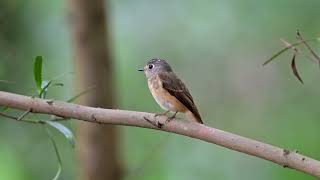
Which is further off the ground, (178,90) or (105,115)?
(178,90)

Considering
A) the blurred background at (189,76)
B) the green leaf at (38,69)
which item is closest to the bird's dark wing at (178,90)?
the green leaf at (38,69)

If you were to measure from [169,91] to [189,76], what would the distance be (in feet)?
9.46

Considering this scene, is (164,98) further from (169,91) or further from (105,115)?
(105,115)

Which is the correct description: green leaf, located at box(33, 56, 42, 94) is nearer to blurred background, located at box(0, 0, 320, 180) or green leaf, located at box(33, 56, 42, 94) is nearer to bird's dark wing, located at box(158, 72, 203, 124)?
bird's dark wing, located at box(158, 72, 203, 124)

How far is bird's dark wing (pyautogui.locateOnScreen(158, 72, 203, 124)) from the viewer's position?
2.54 metres

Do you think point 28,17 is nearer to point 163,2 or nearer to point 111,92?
point 111,92

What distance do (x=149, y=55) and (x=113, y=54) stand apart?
0.75 m

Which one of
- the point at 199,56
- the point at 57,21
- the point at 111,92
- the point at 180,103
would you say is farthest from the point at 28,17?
the point at 180,103

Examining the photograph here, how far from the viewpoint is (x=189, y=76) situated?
5.53 metres

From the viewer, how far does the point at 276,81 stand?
539 centimetres

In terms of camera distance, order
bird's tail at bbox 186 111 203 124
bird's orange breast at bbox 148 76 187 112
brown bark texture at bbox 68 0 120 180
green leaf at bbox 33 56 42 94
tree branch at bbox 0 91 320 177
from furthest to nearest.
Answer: brown bark texture at bbox 68 0 120 180 < bird's orange breast at bbox 148 76 187 112 < bird's tail at bbox 186 111 203 124 < green leaf at bbox 33 56 42 94 < tree branch at bbox 0 91 320 177

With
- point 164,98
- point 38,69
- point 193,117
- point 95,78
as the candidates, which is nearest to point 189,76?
point 95,78

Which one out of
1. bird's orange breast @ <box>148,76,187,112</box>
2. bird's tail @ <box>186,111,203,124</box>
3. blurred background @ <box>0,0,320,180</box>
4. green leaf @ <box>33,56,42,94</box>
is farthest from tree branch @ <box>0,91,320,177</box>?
blurred background @ <box>0,0,320,180</box>

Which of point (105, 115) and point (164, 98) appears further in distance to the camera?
point (164, 98)
